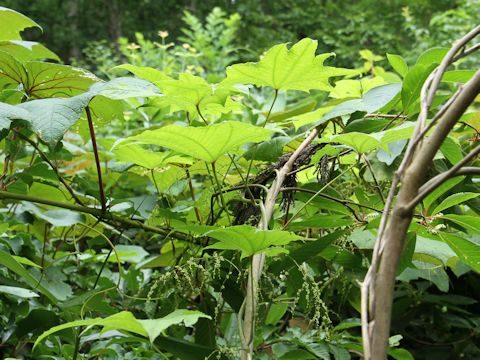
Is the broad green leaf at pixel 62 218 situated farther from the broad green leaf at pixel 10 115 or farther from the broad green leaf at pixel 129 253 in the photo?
the broad green leaf at pixel 10 115

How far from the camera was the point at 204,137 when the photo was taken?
2.32 feet

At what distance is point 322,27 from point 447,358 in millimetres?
8332

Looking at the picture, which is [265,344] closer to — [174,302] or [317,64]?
[174,302]

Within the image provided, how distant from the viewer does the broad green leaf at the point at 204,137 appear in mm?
676

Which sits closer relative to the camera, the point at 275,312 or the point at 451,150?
the point at 451,150

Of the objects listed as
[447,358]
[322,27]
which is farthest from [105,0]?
[447,358]

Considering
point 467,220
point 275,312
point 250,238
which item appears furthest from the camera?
point 275,312

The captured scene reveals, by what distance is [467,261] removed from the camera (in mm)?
798

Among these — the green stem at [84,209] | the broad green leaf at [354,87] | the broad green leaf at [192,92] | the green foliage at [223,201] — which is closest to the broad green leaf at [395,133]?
the green foliage at [223,201]

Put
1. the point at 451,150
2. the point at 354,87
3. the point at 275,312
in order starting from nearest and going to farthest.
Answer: the point at 451,150 → the point at 275,312 → the point at 354,87

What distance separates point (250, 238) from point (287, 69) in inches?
10.9

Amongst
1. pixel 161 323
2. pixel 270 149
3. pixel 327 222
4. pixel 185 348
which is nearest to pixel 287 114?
pixel 270 149

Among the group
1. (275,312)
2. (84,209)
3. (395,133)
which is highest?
(395,133)

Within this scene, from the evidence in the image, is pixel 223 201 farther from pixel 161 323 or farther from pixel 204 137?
pixel 161 323
